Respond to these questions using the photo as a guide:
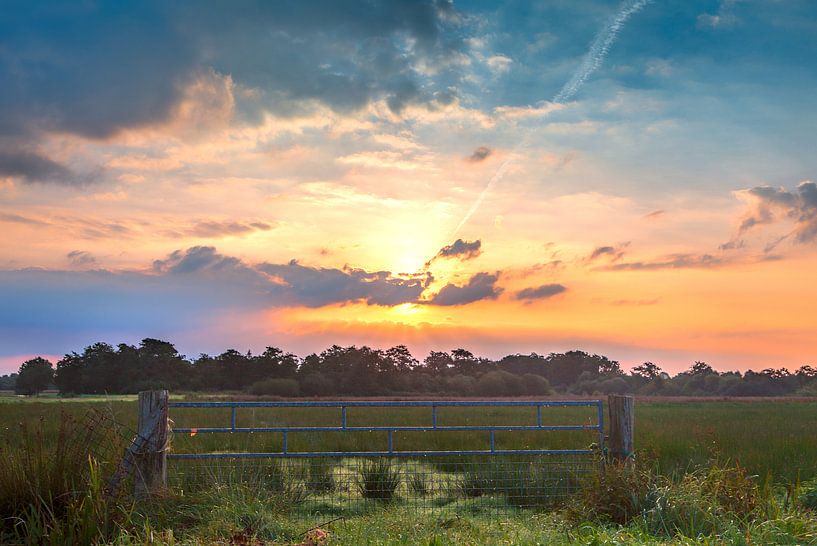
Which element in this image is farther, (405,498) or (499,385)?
(499,385)

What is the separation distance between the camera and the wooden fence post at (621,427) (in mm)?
10758

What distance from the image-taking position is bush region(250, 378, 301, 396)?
4769 cm

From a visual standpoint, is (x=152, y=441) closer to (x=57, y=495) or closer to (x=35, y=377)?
(x=57, y=495)

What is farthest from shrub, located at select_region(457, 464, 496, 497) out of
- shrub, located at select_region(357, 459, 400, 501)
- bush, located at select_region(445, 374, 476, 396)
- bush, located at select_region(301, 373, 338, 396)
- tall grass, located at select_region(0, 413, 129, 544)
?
bush, located at select_region(445, 374, 476, 396)

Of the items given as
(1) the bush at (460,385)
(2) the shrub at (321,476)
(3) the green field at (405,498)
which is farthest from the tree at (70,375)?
(2) the shrub at (321,476)

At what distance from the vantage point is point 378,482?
1145cm

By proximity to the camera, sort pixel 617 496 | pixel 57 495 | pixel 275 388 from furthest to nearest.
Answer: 1. pixel 275 388
2. pixel 617 496
3. pixel 57 495

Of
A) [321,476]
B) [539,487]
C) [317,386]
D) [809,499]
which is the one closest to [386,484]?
[321,476]

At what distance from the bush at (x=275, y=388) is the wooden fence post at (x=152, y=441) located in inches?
1501

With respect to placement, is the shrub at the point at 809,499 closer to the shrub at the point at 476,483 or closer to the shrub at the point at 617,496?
the shrub at the point at 617,496

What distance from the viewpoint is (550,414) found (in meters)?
33.5

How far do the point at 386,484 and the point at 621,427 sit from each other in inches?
146

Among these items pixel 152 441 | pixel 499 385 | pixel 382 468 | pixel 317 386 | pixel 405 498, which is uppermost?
pixel 499 385

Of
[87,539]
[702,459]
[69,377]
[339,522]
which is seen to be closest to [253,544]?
[87,539]
